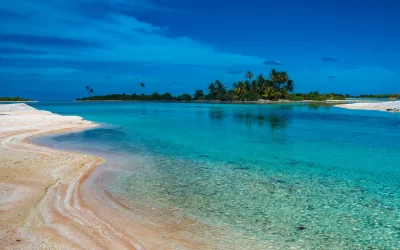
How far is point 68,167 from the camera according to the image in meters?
14.0

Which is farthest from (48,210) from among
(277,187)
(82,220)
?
(277,187)

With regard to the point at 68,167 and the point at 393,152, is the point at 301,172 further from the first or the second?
the point at 68,167

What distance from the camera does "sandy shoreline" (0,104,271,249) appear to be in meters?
6.90

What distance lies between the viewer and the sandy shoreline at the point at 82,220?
6.90 metres

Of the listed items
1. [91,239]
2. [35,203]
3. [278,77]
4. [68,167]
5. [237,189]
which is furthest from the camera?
[278,77]

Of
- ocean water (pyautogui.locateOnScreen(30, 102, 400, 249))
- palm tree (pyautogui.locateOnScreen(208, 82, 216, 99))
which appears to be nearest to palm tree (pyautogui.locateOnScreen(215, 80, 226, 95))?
palm tree (pyautogui.locateOnScreen(208, 82, 216, 99))

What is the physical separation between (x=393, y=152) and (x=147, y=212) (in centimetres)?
1766

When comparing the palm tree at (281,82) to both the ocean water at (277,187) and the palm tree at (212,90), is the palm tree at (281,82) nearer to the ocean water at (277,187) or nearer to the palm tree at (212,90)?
the palm tree at (212,90)

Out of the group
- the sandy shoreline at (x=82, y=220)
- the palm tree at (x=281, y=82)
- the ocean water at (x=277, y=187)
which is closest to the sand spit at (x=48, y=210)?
the sandy shoreline at (x=82, y=220)

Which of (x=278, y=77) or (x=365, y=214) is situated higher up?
(x=278, y=77)

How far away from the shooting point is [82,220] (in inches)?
317

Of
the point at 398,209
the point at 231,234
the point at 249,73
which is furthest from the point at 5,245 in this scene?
the point at 249,73

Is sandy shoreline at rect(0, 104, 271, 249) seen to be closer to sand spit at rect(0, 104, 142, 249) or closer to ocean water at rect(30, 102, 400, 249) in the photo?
sand spit at rect(0, 104, 142, 249)

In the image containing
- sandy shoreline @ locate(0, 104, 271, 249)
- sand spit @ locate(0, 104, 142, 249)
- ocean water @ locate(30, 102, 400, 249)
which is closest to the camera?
sand spit @ locate(0, 104, 142, 249)
